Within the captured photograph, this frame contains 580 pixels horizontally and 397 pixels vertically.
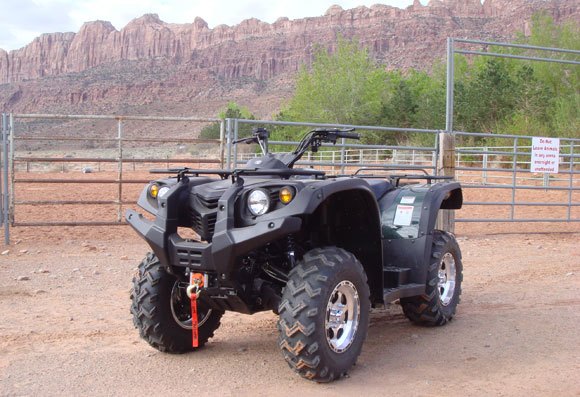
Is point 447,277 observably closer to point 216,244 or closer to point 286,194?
point 286,194

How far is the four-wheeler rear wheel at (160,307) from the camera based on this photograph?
15.2ft

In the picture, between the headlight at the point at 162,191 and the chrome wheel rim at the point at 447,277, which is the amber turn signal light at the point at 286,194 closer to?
the headlight at the point at 162,191

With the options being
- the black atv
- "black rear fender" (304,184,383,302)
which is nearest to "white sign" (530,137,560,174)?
the black atv

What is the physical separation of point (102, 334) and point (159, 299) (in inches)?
38.2

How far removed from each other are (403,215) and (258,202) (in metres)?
1.89

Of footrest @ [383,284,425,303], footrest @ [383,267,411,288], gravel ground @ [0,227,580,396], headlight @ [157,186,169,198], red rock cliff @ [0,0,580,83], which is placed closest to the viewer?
gravel ground @ [0,227,580,396]

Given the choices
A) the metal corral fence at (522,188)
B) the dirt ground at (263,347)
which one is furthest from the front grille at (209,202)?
the metal corral fence at (522,188)

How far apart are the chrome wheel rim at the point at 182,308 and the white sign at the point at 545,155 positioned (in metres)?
8.48

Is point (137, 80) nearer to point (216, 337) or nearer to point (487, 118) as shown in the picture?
point (487, 118)

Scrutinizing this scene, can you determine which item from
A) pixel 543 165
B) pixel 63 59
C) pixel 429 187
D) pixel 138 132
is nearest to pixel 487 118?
pixel 543 165

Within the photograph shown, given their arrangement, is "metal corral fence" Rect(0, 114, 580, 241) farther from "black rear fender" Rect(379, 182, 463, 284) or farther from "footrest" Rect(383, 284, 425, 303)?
"footrest" Rect(383, 284, 425, 303)

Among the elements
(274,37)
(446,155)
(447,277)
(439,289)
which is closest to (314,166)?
(446,155)

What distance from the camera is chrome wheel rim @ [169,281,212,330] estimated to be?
4730 mm

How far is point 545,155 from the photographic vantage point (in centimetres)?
1191
